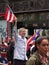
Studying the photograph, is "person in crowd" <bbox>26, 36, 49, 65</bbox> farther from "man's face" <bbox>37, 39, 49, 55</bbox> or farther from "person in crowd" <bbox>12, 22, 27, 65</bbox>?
"person in crowd" <bbox>12, 22, 27, 65</bbox>

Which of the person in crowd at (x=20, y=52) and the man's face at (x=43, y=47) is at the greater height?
the man's face at (x=43, y=47)

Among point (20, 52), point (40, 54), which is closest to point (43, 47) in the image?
point (40, 54)

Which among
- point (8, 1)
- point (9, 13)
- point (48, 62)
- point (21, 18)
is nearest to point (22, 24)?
point (21, 18)

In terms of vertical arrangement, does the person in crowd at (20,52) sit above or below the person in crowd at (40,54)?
below

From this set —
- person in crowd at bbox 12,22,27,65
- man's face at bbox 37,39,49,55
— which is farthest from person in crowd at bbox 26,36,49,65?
person in crowd at bbox 12,22,27,65

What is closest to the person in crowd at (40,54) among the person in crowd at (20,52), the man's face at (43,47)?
the man's face at (43,47)

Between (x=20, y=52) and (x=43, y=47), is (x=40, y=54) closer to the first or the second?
(x=43, y=47)

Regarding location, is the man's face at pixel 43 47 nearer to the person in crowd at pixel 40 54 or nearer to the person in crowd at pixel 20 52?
the person in crowd at pixel 40 54

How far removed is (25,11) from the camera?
21672 mm

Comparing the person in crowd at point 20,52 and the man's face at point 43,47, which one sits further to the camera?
the person in crowd at point 20,52

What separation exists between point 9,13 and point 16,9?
25.3ft

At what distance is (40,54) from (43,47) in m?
0.12

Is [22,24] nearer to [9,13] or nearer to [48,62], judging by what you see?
[9,13]

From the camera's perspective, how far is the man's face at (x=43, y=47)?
4969 mm
